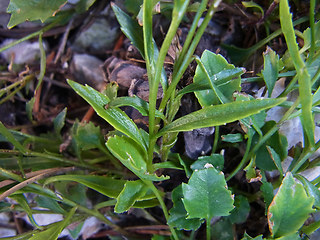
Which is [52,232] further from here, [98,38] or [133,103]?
[98,38]

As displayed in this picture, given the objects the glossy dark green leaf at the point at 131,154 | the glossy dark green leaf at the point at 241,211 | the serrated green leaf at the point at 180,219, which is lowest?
the glossy dark green leaf at the point at 241,211

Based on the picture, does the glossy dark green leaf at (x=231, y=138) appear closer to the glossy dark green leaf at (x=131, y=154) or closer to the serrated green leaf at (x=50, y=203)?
the glossy dark green leaf at (x=131, y=154)

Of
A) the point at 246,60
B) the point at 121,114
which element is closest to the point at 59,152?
the point at 121,114

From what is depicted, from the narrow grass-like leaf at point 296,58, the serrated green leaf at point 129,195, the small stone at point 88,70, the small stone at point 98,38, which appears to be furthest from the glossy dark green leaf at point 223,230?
the small stone at point 98,38

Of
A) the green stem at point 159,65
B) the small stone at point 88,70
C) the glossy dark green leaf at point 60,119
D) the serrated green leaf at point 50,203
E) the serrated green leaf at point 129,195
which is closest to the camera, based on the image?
the green stem at point 159,65

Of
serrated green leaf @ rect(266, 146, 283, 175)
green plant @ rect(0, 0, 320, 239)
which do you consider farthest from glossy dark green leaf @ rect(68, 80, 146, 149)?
serrated green leaf @ rect(266, 146, 283, 175)
